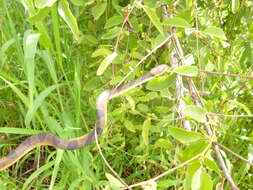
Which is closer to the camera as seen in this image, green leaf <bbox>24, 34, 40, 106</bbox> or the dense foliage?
the dense foliage

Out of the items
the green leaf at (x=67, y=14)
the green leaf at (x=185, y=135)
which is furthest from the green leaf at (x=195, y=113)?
the green leaf at (x=67, y=14)

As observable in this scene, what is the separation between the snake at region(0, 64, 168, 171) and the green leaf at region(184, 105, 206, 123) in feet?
0.76

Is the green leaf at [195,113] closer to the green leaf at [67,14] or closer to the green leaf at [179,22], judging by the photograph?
the green leaf at [179,22]

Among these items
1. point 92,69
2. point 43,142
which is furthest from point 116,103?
point 43,142

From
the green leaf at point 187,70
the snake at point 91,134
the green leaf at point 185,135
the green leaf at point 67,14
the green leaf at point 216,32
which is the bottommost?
the snake at point 91,134

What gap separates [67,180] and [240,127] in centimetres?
107

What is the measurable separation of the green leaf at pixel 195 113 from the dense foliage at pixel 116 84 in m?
0.18

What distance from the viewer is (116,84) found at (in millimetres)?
1275

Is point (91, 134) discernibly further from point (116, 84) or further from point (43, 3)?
point (43, 3)

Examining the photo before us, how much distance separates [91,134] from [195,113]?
58 cm

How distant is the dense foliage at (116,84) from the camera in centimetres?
120

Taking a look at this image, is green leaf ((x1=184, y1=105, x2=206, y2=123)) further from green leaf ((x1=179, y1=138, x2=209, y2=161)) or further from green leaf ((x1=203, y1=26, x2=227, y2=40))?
green leaf ((x1=203, y1=26, x2=227, y2=40))

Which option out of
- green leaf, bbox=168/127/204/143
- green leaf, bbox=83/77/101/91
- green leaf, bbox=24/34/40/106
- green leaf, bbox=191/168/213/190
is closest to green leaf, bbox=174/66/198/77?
green leaf, bbox=168/127/204/143

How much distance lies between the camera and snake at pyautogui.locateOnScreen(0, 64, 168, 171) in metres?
1.18
